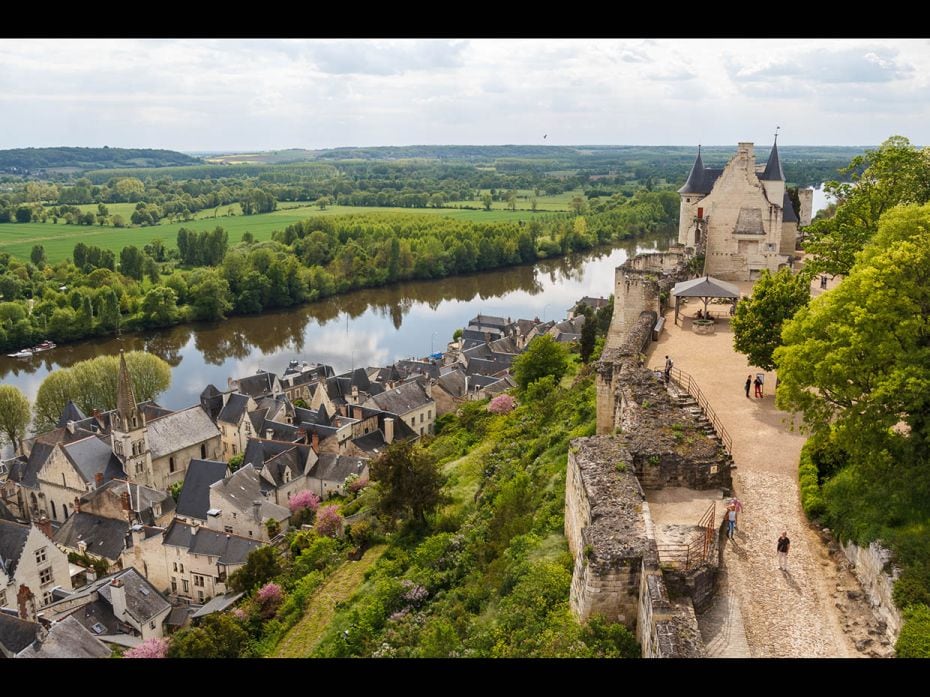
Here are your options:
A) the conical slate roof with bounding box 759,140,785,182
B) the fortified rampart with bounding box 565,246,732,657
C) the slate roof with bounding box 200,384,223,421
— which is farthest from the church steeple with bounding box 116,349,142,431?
the conical slate roof with bounding box 759,140,785,182

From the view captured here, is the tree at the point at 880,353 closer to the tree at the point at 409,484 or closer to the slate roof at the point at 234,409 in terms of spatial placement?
the tree at the point at 409,484

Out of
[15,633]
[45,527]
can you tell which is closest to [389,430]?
[45,527]

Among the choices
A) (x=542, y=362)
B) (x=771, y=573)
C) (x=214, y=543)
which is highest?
(x=771, y=573)

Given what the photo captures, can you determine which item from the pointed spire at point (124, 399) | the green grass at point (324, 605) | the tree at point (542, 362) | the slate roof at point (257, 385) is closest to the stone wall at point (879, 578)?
the green grass at point (324, 605)

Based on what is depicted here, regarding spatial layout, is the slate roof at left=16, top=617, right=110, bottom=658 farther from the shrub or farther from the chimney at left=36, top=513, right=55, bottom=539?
the shrub

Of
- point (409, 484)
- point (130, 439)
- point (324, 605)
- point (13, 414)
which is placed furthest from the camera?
point (13, 414)

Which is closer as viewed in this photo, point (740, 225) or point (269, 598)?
point (269, 598)

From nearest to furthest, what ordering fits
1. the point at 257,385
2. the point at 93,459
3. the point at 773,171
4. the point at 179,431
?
the point at 773,171
the point at 93,459
the point at 179,431
the point at 257,385

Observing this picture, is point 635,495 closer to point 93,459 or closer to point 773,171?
point 773,171
